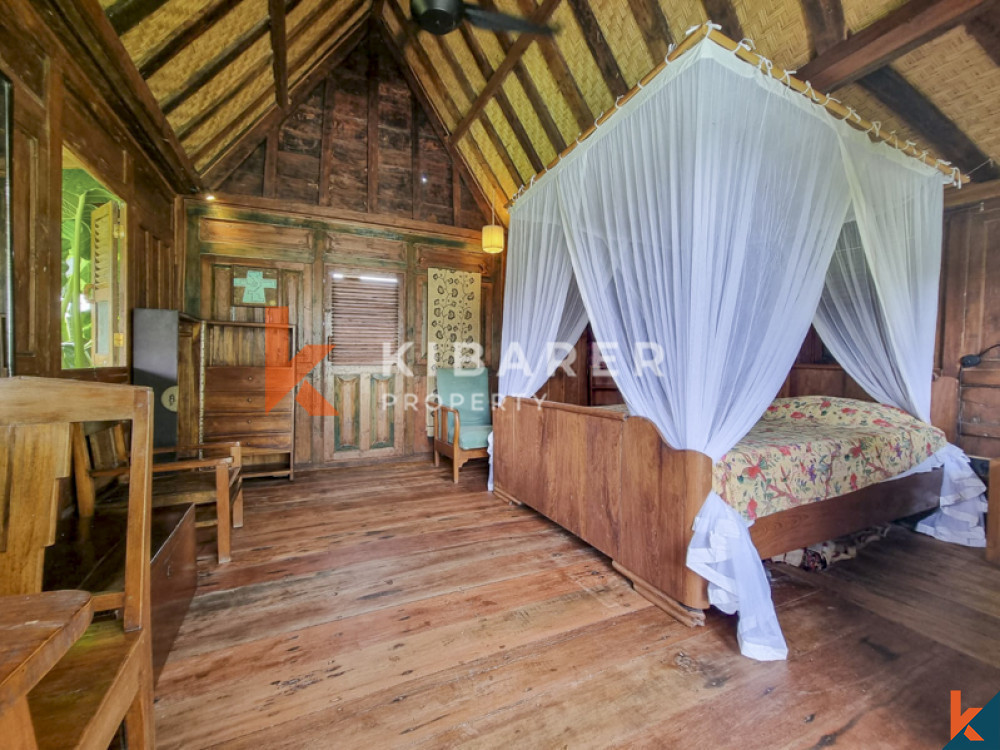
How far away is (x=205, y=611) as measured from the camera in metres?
1.74

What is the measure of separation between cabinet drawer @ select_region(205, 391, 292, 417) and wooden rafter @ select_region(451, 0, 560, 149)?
313 centimetres

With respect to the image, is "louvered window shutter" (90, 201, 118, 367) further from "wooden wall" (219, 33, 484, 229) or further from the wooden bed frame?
the wooden bed frame

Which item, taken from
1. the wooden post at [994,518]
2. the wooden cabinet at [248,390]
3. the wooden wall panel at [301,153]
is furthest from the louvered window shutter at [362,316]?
the wooden post at [994,518]

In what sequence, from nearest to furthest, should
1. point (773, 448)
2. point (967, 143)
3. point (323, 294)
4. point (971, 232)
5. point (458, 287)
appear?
1. point (773, 448)
2. point (967, 143)
3. point (971, 232)
4. point (323, 294)
5. point (458, 287)

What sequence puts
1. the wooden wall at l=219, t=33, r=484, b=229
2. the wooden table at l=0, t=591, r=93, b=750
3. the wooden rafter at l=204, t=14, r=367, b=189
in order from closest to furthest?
the wooden table at l=0, t=591, r=93, b=750, the wooden rafter at l=204, t=14, r=367, b=189, the wooden wall at l=219, t=33, r=484, b=229

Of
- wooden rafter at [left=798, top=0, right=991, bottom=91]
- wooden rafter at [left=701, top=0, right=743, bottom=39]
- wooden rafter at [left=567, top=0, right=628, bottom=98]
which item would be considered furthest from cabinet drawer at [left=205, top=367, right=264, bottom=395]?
wooden rafter at [left=798, top=0, right=991, bottom=91]

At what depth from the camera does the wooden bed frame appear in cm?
168

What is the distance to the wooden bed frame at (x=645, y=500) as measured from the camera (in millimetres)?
1683

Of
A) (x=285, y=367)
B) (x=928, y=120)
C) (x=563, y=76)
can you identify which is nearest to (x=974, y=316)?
(x=928, y=120)

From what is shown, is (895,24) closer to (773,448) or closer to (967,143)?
(967,143)

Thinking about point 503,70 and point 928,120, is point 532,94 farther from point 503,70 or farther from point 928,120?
point 928,120

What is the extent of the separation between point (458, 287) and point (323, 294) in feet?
4.54

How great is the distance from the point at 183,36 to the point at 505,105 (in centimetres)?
228

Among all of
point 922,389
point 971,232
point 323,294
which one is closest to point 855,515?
point 922,389
